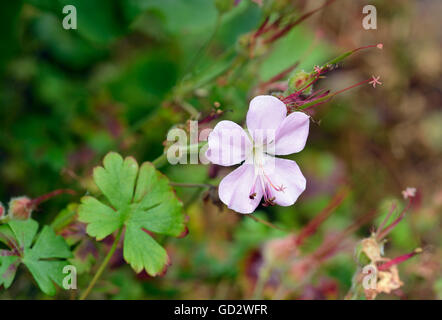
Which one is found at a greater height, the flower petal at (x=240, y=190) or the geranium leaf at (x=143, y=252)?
the flower petal at (x=240, y=190)

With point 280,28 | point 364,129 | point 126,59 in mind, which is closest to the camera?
point 280,28

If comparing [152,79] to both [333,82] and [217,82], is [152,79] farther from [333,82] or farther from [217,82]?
[333,82]

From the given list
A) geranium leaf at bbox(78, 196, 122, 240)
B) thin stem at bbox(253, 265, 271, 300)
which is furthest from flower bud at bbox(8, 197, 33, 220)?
thin stem at bbox(253, 265, 271, 300)

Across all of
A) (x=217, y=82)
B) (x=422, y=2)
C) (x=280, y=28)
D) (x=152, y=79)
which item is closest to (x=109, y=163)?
(x=217, y=82)

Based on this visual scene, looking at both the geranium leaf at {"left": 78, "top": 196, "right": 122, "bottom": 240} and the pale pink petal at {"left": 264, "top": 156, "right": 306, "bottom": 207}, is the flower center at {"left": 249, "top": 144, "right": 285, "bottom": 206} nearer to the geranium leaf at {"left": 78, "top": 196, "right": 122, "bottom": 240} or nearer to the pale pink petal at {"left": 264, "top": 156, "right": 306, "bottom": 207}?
the pale pink petal at {"left": 264, "top": 156, "right": 306, "bottom": 207}

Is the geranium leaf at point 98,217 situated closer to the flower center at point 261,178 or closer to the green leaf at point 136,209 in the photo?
the green leaf at point 136,209

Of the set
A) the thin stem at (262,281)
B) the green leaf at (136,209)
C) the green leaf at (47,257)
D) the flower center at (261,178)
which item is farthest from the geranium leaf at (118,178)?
the thin stem at (262,281)
